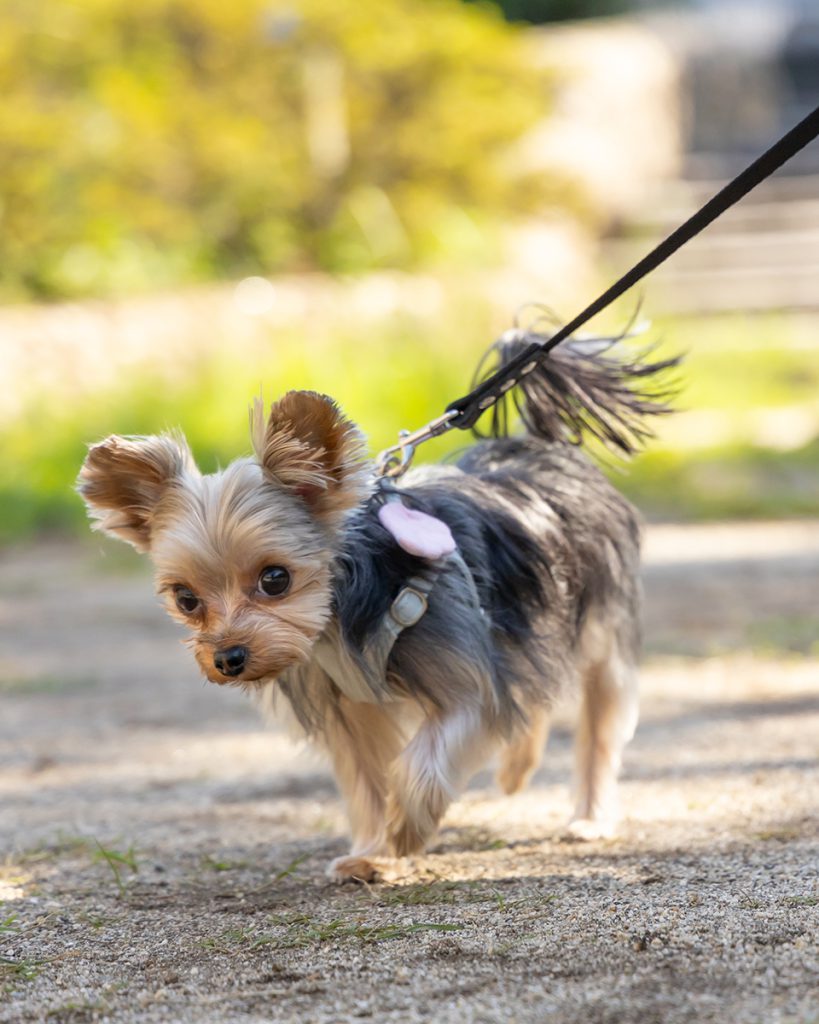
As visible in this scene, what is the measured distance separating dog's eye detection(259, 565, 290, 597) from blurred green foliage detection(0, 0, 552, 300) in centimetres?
1184

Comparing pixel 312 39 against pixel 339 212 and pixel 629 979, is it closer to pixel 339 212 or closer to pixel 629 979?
pixel 339 212

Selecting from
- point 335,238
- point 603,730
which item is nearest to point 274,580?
point 603,730

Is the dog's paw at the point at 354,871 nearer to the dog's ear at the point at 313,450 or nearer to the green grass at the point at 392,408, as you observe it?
the dog's ear at the point at 313,450

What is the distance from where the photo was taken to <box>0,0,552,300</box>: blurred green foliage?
1555 cm

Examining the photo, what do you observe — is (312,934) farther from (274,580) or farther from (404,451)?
(404,451)

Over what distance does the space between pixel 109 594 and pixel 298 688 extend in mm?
6329

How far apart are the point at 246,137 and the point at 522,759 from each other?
1282 cm

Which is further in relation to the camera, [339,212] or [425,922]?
[339,212]

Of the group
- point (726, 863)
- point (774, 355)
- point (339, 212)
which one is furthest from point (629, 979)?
point (339, 212)

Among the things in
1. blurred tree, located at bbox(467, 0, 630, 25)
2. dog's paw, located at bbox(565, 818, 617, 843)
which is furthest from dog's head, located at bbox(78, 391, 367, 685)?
blurred tree, located at bbox(467, 0, 630, 25)

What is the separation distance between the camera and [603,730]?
5176 millimetres

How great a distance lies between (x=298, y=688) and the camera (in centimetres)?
449

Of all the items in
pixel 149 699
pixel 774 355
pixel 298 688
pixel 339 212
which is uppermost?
pixel 339 212

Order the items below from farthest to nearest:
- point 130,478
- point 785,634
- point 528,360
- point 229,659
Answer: point 785,634 < point 528,360 < point 130,478 < point 229,659
